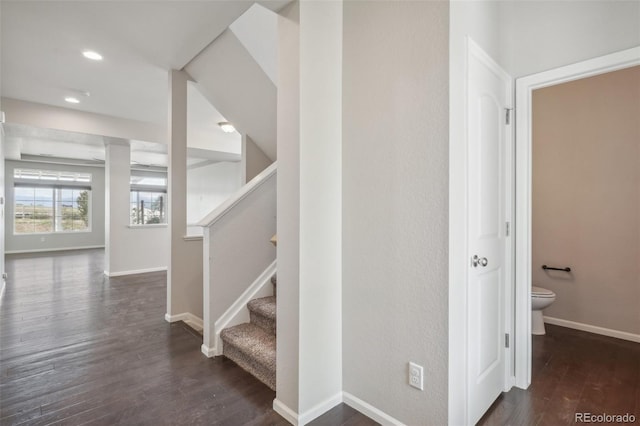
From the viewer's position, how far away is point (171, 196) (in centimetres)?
337

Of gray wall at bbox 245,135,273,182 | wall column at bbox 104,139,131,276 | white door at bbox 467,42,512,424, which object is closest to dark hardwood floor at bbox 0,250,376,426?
white door at bbox 467,42,512,424

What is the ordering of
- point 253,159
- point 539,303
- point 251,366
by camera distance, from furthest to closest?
point 253,159 < point 539,303 < point 251,366

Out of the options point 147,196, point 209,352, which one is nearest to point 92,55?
point 209,352

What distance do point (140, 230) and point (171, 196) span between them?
10.8 ft

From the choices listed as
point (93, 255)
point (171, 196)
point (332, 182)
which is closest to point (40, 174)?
point (93, 255)

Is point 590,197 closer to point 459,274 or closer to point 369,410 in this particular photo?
point 459,274

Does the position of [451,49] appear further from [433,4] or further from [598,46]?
[598,46]

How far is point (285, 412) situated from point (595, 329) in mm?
3062

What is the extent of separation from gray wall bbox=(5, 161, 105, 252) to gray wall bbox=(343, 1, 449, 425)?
1019cm

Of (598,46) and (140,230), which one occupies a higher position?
(598,46)

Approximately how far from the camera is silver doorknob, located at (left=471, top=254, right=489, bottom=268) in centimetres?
164

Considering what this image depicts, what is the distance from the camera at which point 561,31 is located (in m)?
1.90

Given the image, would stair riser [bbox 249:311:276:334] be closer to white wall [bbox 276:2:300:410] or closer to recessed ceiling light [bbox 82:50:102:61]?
white wall [bbox 276:2:300:410]

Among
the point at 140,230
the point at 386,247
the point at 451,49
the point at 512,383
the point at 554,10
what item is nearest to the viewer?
the point at 451,49
